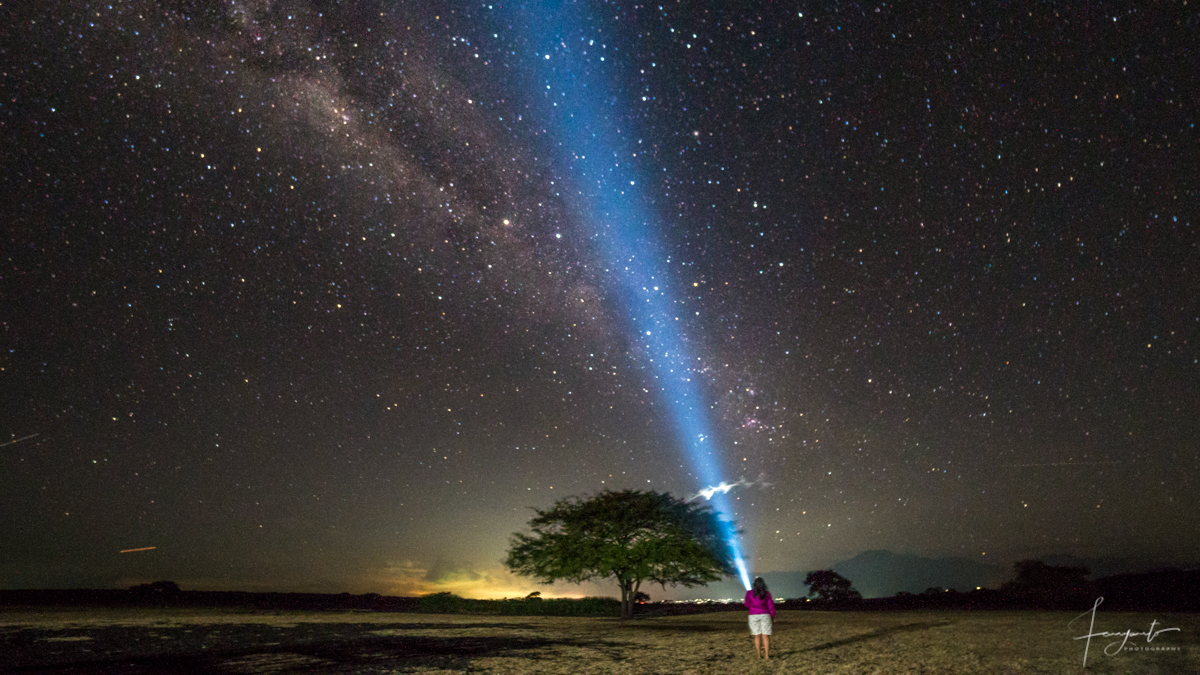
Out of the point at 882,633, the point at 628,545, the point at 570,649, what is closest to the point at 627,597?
the point at 628,545

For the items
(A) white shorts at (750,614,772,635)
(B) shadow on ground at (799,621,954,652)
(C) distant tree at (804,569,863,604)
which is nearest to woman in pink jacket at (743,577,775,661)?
(A) white shorts at (750,614,772,635)

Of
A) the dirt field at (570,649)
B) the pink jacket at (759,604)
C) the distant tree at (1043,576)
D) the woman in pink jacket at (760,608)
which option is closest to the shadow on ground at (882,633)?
the dirt field at (570,649)

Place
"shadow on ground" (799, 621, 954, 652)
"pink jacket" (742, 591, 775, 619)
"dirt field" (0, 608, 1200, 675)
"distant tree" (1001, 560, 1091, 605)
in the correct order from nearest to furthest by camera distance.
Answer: "dirt field" (0, 608, 1200, 675) → "pink jacket" (742, 591, 775, 619) → "shadow on ground" (799, 621, 954, 652) → "distant tree" (1001, 560, 1091, 605)

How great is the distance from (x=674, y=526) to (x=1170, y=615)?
20.0 m

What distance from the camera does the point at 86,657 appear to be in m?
11.8

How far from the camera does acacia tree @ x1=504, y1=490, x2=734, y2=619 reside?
32.8 m

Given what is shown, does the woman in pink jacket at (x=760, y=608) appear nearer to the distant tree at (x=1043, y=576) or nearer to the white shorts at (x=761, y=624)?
the white shorts at (x=761, y=624)

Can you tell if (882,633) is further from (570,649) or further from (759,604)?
(570,649)

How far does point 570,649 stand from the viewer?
14.5m

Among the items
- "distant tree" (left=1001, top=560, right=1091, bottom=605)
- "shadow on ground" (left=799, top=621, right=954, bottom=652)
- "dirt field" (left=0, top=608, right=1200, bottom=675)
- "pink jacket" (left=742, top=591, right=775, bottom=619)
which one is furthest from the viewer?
"distant tree" (left=1001, top=560, right=1091, bottom=605)

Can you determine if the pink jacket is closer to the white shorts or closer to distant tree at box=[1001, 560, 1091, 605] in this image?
the white shorts

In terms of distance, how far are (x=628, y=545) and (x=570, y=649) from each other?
1983 cm

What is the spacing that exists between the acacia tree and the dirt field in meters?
12.9

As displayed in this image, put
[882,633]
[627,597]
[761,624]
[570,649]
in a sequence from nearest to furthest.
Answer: [761,624], [570,649], [882,633], [627,597]
